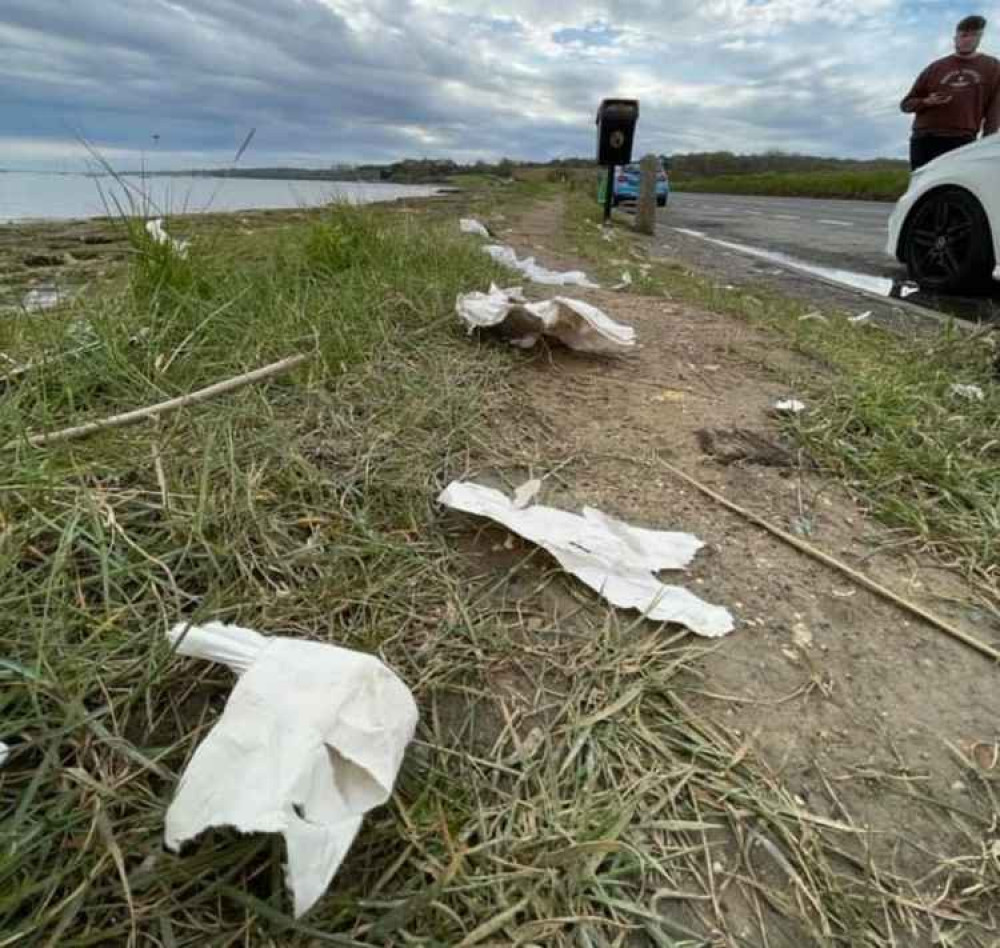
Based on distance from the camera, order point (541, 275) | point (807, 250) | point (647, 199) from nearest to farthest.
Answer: point (541, 275) < point (807, 250) < point (647, 199)

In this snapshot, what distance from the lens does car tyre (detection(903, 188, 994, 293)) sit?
167 inches

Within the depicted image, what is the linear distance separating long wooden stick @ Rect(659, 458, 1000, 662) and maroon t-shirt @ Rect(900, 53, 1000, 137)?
Answer: 18.4ft

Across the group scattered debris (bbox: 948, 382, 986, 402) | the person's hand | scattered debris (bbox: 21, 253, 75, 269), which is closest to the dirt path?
scattered debris (bbox: 948, 382, 986, 402)

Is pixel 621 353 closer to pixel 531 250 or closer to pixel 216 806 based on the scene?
pixel 216 806

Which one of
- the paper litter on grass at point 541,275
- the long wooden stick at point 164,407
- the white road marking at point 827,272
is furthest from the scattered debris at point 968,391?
the white road marking at point 827,272

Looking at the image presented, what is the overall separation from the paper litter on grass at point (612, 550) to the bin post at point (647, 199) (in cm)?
932

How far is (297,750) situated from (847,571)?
114cm

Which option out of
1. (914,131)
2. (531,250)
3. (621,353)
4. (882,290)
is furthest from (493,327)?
(914,131)

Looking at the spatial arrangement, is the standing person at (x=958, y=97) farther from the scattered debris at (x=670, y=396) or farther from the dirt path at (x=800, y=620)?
the scattered debris at (x=670, y=396)

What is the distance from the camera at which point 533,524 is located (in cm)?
129

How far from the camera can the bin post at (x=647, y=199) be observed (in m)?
9.52

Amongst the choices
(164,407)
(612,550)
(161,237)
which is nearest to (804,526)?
(612,550)

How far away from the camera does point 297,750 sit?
703 mm

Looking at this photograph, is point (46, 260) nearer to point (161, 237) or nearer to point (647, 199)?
point (161, 237)
